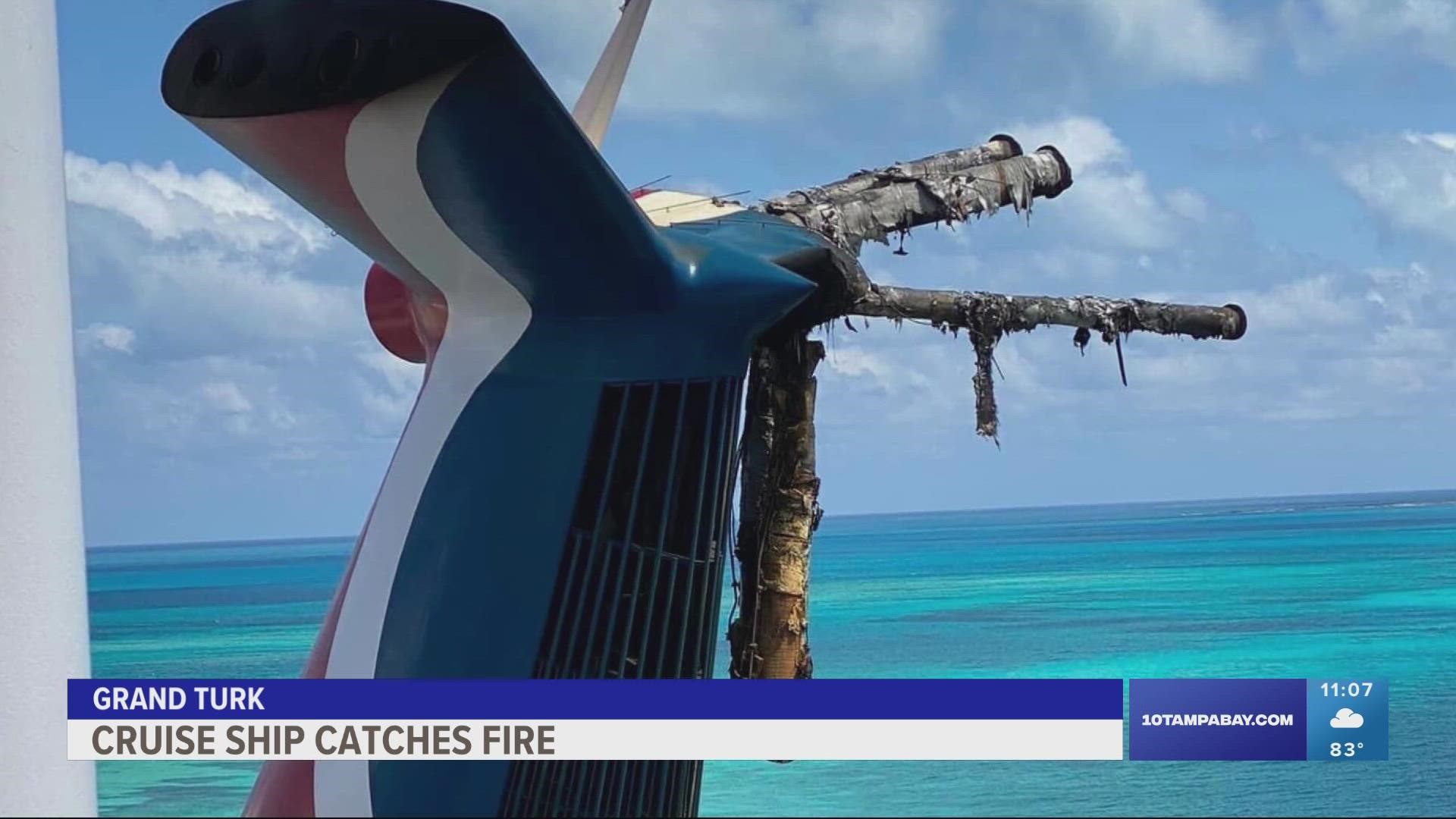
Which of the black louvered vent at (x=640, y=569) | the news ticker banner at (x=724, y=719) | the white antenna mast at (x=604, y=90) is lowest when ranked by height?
the news ticker banner at (x=724, y=719)

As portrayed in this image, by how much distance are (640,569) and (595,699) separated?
451 millimetres

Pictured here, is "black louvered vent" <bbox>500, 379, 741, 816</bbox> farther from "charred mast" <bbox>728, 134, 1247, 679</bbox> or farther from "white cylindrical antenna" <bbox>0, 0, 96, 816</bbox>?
"white cylindrical antenna" <bbox>0, 0, 96, 816</bbox>

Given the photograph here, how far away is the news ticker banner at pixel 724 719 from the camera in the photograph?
5.04 m

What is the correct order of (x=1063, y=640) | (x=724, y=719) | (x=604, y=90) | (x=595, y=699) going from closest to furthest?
(x=595, y=699), (x=724, y=719), (x=604, y=90), (x=1063, y=640)

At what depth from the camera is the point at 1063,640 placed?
52438 mm

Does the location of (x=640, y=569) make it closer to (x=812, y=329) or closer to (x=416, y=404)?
(x=416, y=404)

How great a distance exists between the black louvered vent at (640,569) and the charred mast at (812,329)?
583 millimetres

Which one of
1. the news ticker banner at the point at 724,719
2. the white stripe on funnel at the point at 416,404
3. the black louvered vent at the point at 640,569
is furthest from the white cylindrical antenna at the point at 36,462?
the black louvered vent at the point at 640,569

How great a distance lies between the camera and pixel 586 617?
17.0 ft

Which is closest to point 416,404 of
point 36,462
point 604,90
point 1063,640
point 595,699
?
point 595,699

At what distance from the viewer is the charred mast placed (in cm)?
615

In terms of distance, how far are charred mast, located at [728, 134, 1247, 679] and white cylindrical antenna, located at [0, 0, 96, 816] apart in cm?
258

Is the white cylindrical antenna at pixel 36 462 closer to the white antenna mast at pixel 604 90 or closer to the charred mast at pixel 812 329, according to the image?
the white antenna mast at pixel 604 90

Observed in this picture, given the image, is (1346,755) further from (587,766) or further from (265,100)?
(265,100)
